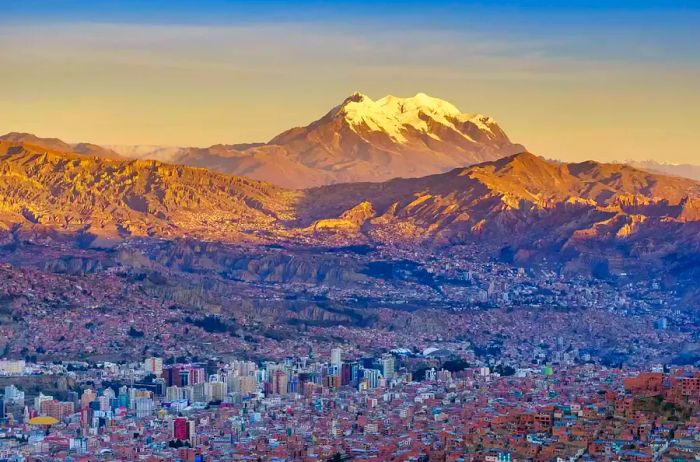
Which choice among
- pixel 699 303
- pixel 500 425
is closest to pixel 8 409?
pixel 500 425

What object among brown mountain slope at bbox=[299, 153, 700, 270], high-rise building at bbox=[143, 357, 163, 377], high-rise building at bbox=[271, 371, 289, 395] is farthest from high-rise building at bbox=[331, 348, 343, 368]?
brown mountain slope at bbox=[299, 153, 700, 270]

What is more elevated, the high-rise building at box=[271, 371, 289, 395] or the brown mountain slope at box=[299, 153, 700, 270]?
the brown mountain slope at box=[299, 153, 700, 270]

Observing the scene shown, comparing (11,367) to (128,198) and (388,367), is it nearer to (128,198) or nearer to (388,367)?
(388,367)

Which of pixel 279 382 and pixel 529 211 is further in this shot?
pixel 529 211

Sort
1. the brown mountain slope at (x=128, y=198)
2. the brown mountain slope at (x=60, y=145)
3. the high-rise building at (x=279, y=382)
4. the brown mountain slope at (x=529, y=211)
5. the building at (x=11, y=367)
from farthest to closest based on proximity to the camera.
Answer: the brown mountain slope at (x=60, y=145)
the brown mountain slope at (x=128, y=198)
the brown mountain slope at (x=529, y=211)
the building at (x=11, y=367)
the high-rise building at (x=279, y=382)

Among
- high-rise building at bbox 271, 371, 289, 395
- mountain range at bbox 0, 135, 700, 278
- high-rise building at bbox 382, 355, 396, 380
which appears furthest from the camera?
mountain range at bbox 0, 135, 700, 278

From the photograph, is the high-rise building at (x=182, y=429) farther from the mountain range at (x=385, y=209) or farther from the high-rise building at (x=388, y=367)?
the mountain range at (x=385, y=209)

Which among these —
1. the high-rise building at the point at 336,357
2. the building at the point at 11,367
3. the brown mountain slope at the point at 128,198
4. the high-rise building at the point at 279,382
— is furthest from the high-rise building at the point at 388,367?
the brown mountain slope at the point at 128,198

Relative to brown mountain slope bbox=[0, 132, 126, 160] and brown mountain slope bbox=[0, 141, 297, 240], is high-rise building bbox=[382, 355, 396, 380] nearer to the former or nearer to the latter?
brown mountain slope bbox=[0, 141, 297, 240]

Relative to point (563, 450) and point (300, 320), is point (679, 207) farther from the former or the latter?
point (563, 450)

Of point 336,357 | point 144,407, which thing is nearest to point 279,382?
point 144,407
